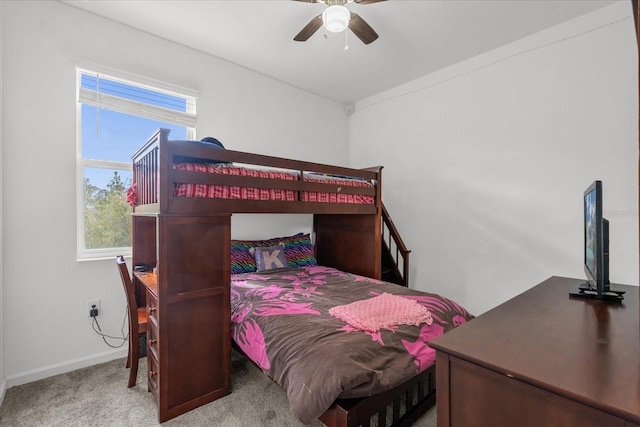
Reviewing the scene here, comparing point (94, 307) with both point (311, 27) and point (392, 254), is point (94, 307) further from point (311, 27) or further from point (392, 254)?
point (392, 254)

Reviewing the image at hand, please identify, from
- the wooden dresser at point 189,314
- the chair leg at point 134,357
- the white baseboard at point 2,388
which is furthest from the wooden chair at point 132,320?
the white baseboard at point 2,388

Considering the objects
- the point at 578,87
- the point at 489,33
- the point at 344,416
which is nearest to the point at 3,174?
the point at 344,416

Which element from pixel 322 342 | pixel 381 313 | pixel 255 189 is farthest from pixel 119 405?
pixel 381 313

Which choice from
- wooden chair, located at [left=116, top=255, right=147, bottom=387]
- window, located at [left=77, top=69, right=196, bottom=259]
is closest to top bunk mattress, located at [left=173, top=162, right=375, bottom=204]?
wooden chair, located at [left=116, top=255, right=147, bottom=387]

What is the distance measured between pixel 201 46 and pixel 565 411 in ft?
11.4

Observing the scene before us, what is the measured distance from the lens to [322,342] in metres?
1.49

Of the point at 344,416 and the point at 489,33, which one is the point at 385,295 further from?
the point at 489,33

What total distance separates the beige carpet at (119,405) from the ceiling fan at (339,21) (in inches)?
93.9

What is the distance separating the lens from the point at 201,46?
291 cm

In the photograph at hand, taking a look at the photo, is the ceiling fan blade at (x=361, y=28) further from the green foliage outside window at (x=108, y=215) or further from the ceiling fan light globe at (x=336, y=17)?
the green foliage outside window at (x=108, y=215)

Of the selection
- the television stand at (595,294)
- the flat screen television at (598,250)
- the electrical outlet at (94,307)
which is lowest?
the electrical outlet at (94,307)

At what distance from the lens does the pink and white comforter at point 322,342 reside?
128 cm

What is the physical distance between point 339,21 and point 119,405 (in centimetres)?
275

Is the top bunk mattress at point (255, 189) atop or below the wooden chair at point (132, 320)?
atop
